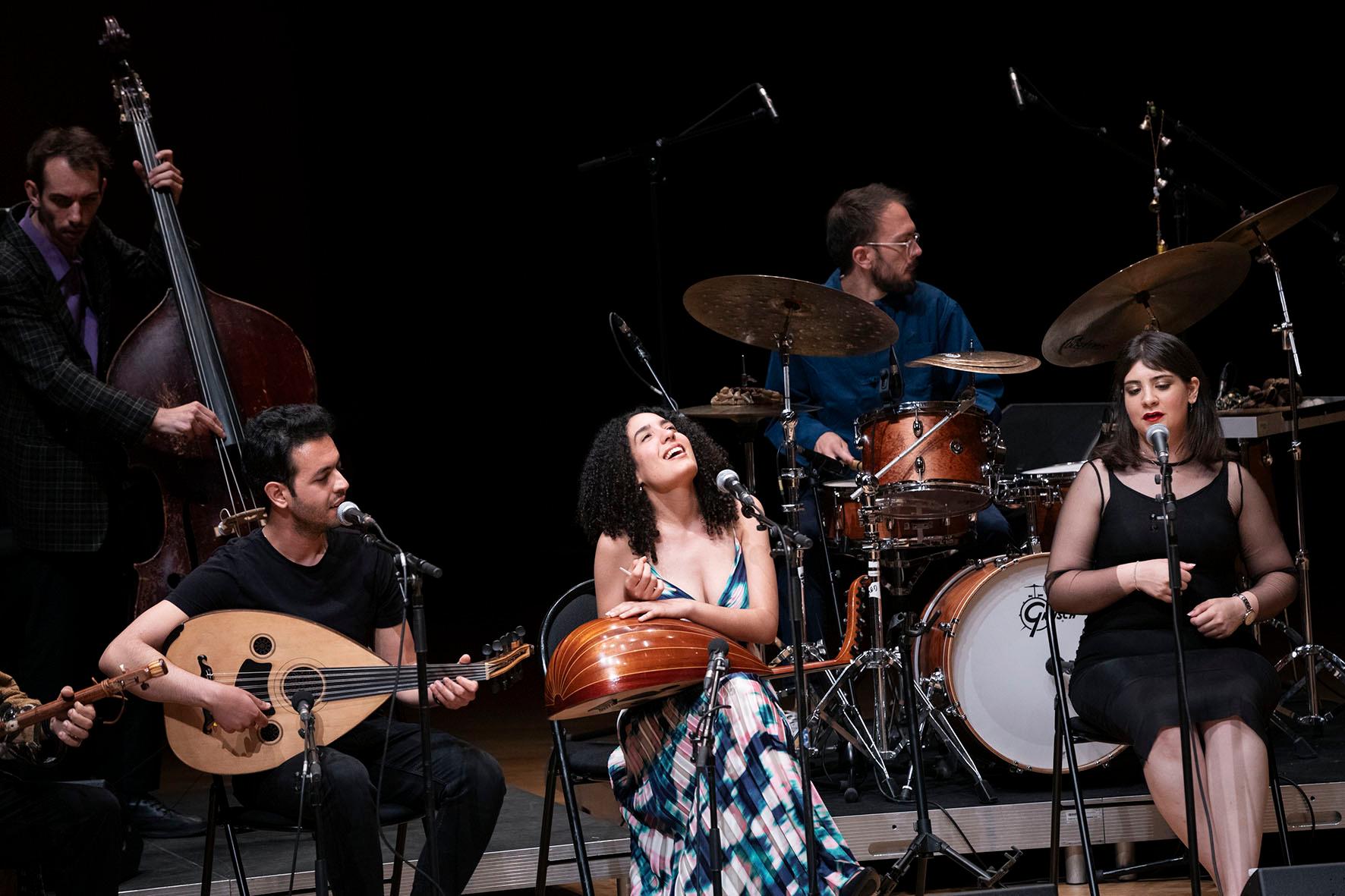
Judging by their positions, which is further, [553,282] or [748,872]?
[553,282]

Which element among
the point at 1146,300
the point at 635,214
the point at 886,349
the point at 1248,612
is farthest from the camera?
the point at 635,214

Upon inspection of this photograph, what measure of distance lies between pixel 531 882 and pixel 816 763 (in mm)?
997

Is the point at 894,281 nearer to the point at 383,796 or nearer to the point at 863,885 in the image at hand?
the point at 863,885

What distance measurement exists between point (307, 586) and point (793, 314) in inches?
58.7

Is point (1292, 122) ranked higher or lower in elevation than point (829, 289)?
higher

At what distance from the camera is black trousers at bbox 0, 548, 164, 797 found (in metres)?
3.83

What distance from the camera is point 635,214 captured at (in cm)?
891

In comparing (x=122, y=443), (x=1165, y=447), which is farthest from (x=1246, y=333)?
(x=122, y=443)

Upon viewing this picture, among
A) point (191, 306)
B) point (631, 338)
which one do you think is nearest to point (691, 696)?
point (631, 338)

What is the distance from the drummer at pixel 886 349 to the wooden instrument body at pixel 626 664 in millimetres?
1563

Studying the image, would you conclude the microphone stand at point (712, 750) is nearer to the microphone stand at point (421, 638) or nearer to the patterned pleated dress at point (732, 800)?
the patterned pleated dress at point (732, 800)

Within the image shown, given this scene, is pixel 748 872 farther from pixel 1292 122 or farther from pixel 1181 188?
pixel 1292 122

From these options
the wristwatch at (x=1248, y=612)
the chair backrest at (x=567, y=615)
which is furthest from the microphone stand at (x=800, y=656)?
the wristwatch at (x=1248, y=612)

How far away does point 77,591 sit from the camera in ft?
12.8
